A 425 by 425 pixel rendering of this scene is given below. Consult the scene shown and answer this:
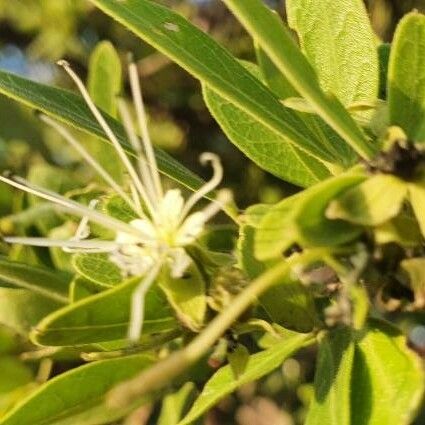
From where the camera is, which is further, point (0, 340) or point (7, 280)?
point (0, 340)

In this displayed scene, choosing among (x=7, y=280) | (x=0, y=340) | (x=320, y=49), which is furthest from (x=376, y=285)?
(x=0, y=340)

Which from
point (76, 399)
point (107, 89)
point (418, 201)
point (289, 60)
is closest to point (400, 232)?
point (418, 201)

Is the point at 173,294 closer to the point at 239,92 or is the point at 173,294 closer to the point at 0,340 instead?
the point at 239,92

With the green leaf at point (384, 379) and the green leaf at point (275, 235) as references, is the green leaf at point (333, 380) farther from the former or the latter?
the green leaf at point (275, 235)

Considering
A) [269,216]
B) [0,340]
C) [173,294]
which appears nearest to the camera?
[269,216]

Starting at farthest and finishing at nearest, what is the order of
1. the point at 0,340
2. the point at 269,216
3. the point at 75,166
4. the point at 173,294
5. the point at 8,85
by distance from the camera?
the point at 75,166 < the point at 0,340 < the point at 8,85 < the point at 173,294 < the point at 269,216

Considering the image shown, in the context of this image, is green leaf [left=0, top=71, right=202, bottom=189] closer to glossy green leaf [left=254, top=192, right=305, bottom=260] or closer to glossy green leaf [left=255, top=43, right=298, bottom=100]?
glossy green leaf [left=255, top=43, right=298, bottom=100]

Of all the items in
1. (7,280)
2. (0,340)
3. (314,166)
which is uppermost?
(314,166)

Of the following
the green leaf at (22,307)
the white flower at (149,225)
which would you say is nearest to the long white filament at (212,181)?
the white flower at (149,225)
